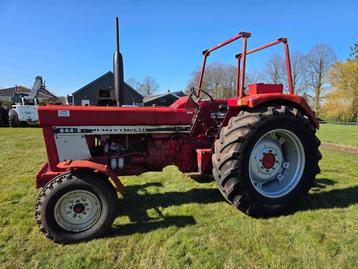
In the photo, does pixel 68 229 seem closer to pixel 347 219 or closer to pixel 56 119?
pixel 56 119

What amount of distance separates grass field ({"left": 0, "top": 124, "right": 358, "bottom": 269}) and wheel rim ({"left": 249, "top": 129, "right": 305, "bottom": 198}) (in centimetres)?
39

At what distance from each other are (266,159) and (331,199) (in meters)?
1.32

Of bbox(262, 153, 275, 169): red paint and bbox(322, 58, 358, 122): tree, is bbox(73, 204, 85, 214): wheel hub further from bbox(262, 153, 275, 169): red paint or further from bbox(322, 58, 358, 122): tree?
bbox(322, 58, 358, 122): tree

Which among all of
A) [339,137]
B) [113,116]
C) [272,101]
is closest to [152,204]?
[113,116]

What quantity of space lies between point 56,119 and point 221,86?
1417cm

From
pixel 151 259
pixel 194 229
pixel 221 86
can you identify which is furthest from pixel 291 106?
pixel 221 86

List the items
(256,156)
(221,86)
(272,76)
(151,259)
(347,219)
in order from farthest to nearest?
(272,76) < (221,86) < (256,156) < (347,219) < (151,259)

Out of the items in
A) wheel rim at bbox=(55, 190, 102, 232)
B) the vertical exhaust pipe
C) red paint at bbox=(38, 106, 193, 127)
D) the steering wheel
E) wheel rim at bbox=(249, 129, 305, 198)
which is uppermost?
the vertical exhaust pipe

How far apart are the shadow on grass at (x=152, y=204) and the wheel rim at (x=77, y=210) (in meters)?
0.32

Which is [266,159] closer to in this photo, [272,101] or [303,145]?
[303,145]

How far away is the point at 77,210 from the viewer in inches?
119

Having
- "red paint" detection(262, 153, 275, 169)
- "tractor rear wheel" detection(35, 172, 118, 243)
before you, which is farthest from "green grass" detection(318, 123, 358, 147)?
"tractor rear wheel" detection(35, 172, 118, 243)

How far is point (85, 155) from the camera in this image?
361cm

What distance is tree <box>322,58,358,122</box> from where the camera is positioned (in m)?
34.7
